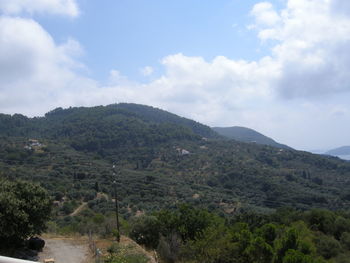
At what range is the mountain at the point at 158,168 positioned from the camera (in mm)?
51156

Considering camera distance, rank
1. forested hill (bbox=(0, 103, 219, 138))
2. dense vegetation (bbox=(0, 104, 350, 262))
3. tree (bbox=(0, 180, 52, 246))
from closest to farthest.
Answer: tree (bbox=(0, 180, 52, 246))
dense vegetation (bbox=(0, 104, 350, 262))
forested hill (bbox=(0, 103, 219, 138))

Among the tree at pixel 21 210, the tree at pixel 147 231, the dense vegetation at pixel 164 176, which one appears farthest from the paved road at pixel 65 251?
the tree at pixel 147 231

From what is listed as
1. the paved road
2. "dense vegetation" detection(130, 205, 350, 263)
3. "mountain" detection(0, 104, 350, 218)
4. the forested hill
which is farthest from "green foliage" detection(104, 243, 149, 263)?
the forested hill

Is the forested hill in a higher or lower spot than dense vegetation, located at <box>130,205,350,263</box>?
higher

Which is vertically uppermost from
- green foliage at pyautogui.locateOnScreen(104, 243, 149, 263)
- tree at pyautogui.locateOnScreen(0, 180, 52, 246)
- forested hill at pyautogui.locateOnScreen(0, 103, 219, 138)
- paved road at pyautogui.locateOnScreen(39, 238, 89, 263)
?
forested hill at pyautogui.locateOnScreen(0, 103, 219, 138)

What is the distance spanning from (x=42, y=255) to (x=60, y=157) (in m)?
54.6

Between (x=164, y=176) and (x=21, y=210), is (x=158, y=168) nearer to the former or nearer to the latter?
(x=164, y=176)

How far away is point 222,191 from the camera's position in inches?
2490

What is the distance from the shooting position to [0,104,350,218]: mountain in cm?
5116

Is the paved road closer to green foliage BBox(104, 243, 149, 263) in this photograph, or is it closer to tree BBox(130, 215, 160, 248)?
green foliage BBox(104, 243, 149, 263)

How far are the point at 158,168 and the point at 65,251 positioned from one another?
62578mm

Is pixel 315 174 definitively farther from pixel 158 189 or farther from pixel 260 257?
pixel 260 257

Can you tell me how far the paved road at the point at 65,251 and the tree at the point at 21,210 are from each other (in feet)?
5.80

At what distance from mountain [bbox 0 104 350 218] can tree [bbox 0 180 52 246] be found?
5.73 metres
